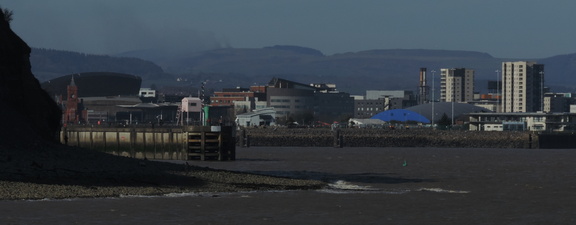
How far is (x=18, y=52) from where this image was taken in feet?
266

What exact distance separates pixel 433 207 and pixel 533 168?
5110cm

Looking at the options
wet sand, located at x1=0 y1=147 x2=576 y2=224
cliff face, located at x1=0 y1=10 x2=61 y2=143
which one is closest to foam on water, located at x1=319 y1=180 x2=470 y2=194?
wet sand, located at x1=0 y1=147 x2=576 y2=224

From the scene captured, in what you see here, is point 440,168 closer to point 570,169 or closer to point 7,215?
point 570,169

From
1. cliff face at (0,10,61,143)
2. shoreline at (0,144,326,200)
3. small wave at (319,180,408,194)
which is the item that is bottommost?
small wave at (319,180,408,194)

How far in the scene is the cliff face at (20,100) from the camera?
7500cm

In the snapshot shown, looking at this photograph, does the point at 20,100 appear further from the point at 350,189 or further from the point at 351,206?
the point at 351,206

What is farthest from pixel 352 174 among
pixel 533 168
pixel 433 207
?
pixel 433 207

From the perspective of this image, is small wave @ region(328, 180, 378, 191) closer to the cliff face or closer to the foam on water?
the foam on water

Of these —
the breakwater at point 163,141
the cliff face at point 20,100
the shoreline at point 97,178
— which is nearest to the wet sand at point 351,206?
the shoreline at point 97,178

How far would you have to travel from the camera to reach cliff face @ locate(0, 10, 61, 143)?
246 ft

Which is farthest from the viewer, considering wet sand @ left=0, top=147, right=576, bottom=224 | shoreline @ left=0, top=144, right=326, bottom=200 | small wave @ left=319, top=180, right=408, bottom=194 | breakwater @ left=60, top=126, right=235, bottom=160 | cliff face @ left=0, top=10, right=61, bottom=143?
breakwater @ left=60, top=126, right=235, bottom=160

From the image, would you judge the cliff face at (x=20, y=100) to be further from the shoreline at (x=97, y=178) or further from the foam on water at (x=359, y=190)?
the foam on water at (x=359, y=190)

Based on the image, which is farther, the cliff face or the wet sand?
the cliff face

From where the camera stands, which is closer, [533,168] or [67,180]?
[67,180]
